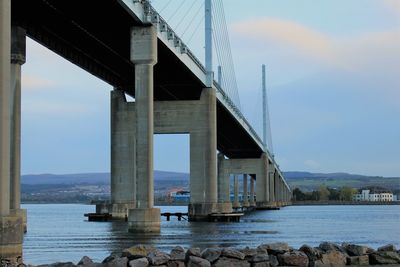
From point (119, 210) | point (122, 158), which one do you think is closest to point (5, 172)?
point (122, 158)

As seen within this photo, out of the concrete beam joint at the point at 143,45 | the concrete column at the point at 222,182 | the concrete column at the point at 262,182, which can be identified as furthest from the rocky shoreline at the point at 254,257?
the concrete column at the point at 262,182

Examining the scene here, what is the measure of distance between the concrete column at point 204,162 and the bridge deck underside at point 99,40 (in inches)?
124

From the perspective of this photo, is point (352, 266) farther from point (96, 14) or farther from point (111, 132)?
point (111, 132)

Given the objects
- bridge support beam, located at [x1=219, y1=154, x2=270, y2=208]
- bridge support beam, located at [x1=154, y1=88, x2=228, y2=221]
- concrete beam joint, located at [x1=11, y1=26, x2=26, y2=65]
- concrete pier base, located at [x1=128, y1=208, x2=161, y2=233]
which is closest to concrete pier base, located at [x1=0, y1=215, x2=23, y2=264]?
concrete pier base, located at [x1=128, y1=208, x2=161, y2=233]

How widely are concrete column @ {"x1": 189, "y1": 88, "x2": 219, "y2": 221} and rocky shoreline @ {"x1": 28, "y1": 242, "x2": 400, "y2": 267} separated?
164ft

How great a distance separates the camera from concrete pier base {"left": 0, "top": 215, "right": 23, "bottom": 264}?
22984 mm

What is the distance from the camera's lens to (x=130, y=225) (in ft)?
154

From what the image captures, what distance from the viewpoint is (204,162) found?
232 feet

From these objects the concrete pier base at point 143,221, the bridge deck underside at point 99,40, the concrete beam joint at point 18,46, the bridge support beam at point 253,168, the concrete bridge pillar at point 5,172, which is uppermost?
the bridge deck underside at point 99,40

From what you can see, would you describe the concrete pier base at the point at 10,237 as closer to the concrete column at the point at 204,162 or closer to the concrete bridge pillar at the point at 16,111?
the concrete bridge pillar at the point at 16,111

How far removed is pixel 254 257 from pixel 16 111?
31.9 meters

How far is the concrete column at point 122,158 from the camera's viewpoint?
7056 centimetres

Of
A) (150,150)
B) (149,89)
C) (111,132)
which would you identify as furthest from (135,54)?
(111,132)

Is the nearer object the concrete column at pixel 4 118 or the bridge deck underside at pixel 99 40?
the concrete column at pixel 4 118
